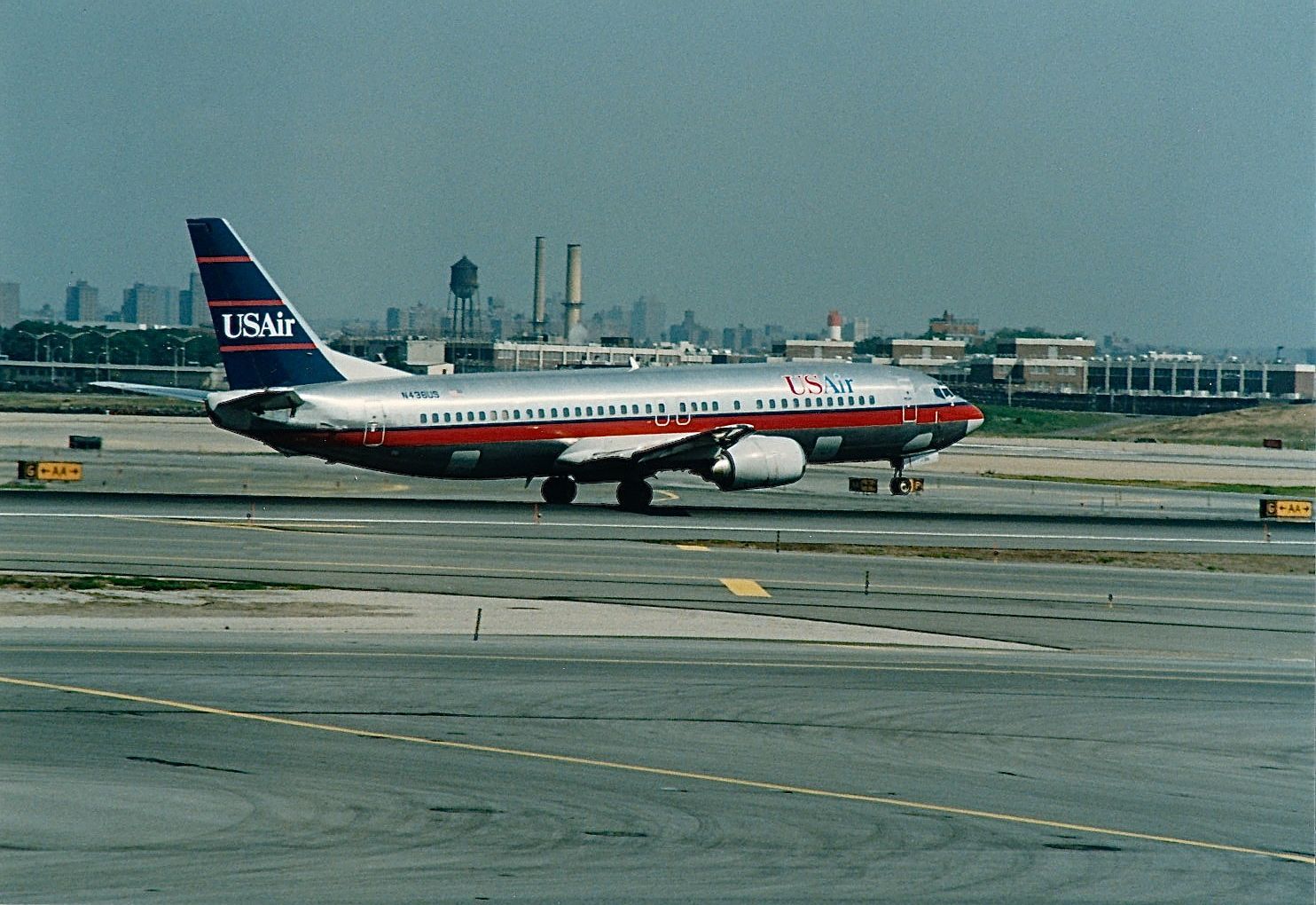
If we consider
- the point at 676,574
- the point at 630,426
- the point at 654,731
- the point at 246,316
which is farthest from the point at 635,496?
the point at 654,731

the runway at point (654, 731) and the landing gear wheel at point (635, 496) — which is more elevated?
the landing gear wheel at point (635, 496)

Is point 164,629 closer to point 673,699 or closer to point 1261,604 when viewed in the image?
point 673,699

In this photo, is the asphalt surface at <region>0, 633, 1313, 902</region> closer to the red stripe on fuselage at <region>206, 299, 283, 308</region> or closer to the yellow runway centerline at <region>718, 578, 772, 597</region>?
the yellow runway centerline at <region>718, 578, 772, 597</region>

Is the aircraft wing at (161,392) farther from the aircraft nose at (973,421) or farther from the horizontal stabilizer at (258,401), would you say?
the aircraft nose at (973,421)

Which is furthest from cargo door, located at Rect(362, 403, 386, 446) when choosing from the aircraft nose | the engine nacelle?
the aircraft nose

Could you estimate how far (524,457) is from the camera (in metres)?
53.9

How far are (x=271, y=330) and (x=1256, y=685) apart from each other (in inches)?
1328

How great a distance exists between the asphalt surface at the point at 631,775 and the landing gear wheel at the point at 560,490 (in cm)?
2680

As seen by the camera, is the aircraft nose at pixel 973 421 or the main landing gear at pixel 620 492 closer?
the main landing gear at pixel 620 492

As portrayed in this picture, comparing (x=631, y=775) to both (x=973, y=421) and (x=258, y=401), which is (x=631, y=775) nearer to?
(x=258, y=401)

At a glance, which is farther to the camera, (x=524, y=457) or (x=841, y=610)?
(x=524, y=457)

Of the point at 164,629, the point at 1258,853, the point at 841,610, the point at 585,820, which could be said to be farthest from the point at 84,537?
the point at 1258,853

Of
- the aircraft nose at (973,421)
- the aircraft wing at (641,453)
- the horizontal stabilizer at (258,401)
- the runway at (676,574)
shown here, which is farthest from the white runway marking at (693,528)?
the aircraft nose at (973,421)

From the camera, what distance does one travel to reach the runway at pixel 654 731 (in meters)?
16.8
